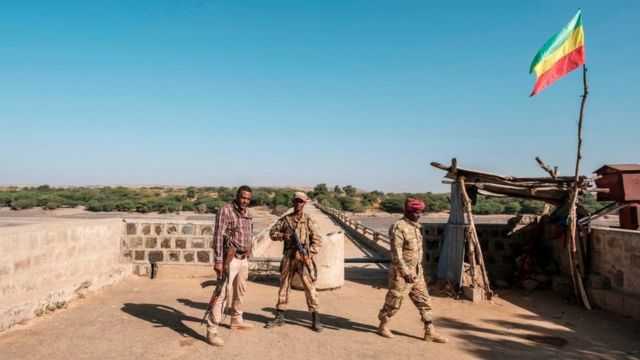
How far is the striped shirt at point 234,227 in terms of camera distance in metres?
5.60

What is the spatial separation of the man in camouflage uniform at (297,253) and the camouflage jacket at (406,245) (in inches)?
45.5

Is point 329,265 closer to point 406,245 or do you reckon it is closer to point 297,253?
point 297,253

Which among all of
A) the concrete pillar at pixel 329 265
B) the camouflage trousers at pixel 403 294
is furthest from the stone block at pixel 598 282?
the concrete pillar at pixel 329 265

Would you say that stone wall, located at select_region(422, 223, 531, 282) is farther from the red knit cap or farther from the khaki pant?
the khaki pant

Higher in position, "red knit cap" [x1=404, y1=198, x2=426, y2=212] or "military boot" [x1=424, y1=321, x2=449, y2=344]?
"red knit cap" [x1=404, y1=198, x2=426, y2=212]

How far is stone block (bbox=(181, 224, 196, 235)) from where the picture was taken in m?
9.80

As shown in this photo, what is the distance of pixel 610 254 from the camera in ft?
25.5

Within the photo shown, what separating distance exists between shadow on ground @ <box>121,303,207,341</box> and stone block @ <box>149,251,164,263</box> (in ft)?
8.03

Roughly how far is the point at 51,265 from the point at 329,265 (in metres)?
4.97

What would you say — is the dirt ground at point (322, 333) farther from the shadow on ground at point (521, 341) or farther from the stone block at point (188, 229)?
the stone block at point (188, 229)

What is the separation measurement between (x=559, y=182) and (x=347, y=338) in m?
5.83

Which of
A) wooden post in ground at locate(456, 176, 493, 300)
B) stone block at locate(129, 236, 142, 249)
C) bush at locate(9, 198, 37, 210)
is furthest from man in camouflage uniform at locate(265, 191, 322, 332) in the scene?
bush at locate(9, 198, 37, 210)

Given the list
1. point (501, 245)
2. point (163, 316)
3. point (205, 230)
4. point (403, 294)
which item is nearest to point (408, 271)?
point (403, 294)

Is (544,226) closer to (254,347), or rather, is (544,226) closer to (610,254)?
(610,254)
